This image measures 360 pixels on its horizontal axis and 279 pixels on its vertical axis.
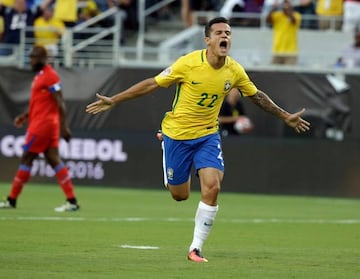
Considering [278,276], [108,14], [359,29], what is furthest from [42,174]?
[278,276]

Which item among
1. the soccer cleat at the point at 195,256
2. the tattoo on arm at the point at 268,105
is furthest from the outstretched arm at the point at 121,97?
the soccer cleat at the point at 195,256

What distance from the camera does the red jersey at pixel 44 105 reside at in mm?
18594

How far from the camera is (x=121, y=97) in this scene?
40.4 feet

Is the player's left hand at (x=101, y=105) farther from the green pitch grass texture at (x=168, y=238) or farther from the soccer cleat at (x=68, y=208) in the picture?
the soccer cleat at (x=68, y=208)

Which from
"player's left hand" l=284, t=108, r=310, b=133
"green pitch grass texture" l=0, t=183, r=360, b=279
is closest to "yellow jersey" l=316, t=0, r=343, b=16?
"green pitch grass texture" l=0, t=183, r=360, b=279

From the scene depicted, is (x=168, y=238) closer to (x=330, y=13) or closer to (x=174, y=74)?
(x=174, y=74)

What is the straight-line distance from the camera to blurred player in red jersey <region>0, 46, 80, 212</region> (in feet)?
61.0

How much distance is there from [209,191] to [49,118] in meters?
7.08

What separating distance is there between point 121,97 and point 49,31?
1579cm

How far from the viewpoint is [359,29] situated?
2848cm

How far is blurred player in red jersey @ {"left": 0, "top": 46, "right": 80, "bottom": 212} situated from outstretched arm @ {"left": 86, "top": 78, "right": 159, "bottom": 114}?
6344 mm

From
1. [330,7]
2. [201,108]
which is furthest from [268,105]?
[330,7]

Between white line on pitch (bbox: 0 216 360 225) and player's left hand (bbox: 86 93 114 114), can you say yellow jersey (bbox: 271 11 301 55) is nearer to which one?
white line on pitch (bbox: 0 216 360 225)

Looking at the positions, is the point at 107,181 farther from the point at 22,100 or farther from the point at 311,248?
the point at 311,248
